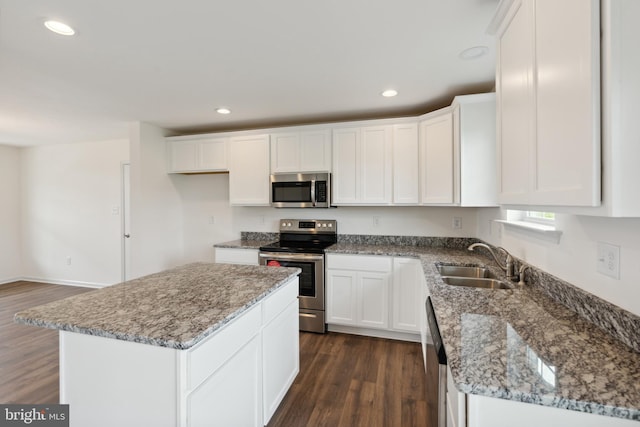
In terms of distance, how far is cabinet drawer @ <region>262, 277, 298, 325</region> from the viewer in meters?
1.61

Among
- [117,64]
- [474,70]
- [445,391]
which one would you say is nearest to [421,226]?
[474,70]

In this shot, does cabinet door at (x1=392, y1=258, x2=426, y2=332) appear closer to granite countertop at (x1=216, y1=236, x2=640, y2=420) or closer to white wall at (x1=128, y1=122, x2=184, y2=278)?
Answer: granite countertop at (x1=216, y1=236, x2=640, y2=420)

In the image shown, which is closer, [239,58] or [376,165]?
[239,58]

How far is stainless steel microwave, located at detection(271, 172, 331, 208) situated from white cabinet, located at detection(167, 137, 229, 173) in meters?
0.76

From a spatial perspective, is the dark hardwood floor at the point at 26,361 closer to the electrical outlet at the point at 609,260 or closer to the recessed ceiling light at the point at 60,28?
the recessed ceiling light at the point at 60,28

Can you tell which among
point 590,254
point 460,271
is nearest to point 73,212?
point 460,271

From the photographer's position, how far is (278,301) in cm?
176

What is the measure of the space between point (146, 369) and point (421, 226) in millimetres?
2873

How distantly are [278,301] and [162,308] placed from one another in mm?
675

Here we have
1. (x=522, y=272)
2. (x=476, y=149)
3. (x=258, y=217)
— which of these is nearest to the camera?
(x=522, y=272)

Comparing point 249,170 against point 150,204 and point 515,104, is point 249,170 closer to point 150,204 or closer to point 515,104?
point 150,204

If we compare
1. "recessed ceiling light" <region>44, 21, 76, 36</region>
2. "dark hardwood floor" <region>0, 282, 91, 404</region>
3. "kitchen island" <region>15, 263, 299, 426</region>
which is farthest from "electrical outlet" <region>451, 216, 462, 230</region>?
"dark hardwood floor" <region>0, 282, 91, 404</region>

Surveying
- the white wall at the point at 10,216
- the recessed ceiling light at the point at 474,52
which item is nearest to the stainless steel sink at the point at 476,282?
the recessed ceiling light at the point at 474,52

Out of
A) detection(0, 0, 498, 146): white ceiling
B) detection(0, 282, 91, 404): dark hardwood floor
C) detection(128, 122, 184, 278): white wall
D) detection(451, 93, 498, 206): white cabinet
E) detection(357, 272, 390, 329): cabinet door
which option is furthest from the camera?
detection(128, 122, 184, 278): white wall
